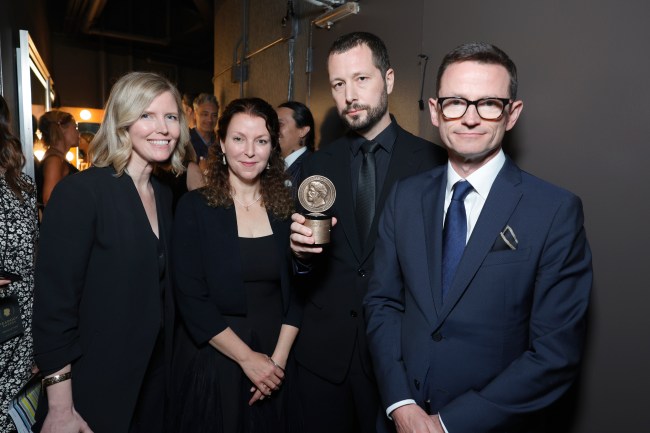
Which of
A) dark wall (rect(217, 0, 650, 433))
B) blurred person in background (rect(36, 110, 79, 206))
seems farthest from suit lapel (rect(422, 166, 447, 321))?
blurred person in background (rect(36, 110, 79, 206))

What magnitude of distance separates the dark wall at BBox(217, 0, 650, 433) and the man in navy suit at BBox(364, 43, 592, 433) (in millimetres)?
463

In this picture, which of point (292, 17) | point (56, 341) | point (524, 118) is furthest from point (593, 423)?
point (292, 17)

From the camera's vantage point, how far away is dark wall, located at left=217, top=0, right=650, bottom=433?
1.74 meters

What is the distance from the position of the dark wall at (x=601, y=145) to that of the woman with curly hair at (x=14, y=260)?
94.1 inches

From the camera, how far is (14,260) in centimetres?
211

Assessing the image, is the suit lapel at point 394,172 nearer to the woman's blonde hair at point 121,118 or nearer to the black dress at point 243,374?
the black dress at point 243,374

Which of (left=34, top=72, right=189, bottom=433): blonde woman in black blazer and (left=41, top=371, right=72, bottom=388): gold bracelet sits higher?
(left=34, top=72, right=189, bottom=433): blonde woman in black blazer

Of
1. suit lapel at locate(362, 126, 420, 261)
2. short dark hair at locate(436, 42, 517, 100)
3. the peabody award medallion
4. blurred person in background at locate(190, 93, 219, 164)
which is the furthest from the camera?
blurred person in background at locate(190, 93, 219, 164)

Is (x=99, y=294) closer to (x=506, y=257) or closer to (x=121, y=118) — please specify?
(x=121, y=118)

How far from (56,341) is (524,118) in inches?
88.0

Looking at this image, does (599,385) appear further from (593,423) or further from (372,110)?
(372,110)

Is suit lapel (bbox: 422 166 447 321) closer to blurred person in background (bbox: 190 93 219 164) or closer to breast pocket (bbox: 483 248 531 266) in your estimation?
breast pocket (bbox: 483 248 531 266)

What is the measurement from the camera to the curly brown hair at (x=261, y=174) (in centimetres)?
228

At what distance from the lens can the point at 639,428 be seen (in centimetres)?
176
